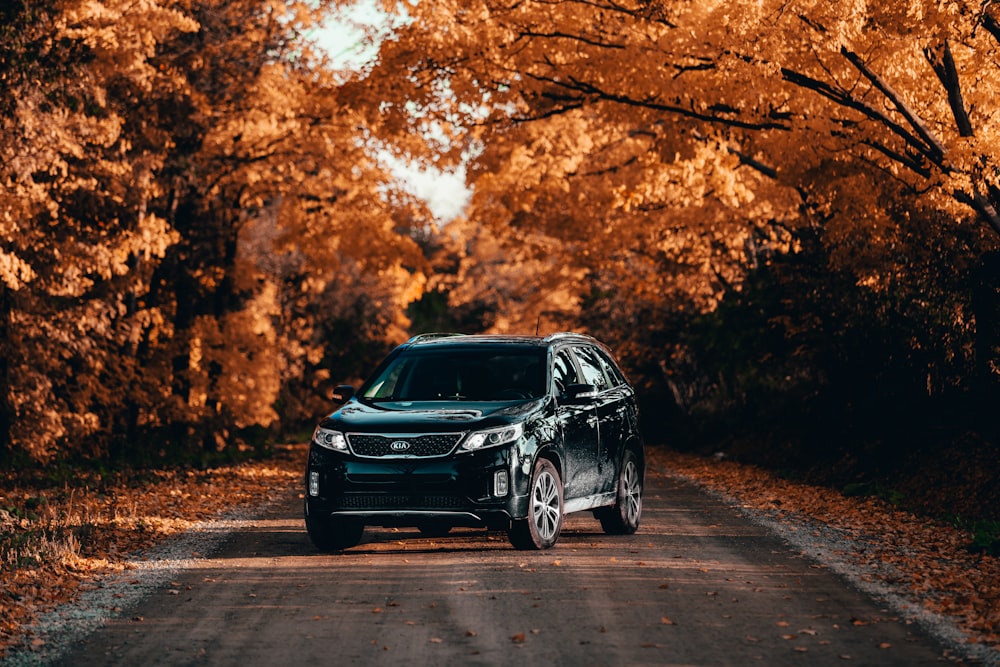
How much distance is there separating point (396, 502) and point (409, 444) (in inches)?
19.2

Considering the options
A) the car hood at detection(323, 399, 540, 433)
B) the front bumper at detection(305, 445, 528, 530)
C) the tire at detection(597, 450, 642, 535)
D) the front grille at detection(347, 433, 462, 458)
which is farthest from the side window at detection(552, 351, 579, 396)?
the front grille at detection(347, 433, 462, 458)

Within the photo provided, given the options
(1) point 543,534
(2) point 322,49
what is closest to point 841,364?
(1) point 543,534

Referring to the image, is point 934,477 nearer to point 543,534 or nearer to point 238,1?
point 543,534

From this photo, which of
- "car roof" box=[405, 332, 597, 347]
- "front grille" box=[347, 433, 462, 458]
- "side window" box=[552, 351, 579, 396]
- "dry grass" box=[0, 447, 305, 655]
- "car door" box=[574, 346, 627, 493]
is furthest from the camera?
"car door" box=[574, 346, 627, 493]

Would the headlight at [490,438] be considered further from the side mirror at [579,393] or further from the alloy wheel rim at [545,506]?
the side mirror at [579,393]

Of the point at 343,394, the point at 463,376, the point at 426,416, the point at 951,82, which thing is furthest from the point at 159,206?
the point at 426,416

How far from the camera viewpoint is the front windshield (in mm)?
12094

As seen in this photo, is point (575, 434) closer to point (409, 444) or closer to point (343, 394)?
point (409, 444)

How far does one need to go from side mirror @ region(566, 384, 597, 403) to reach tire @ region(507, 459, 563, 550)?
0.75 m

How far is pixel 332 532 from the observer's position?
453 inches

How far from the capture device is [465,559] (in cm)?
1093

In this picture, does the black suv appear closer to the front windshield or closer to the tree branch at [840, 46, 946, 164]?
the front windshield

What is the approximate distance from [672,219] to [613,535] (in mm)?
13232

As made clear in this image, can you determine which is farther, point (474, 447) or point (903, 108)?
point (903, 108)
